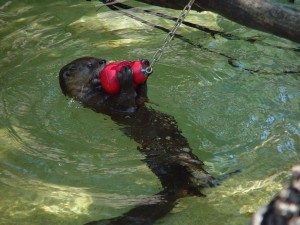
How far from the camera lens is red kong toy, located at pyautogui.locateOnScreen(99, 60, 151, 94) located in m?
4.06

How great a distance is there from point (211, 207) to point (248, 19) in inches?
48.8

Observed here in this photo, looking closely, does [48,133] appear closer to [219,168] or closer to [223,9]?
[219,168]

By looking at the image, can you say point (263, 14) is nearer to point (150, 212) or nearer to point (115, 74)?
point (115, 74)

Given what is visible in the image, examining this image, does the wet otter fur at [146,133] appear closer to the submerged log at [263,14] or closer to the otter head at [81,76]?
the otter head at [81,76]

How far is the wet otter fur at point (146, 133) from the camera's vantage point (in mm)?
3557

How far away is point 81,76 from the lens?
15.2 ft

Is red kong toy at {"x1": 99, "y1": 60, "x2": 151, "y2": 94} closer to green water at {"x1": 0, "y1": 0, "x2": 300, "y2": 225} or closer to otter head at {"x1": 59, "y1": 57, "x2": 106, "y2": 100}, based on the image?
otter head at {"x1": 59, "y1": 57, "x2": 106, "y2": 100}

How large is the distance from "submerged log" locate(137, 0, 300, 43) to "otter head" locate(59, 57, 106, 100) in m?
1.29

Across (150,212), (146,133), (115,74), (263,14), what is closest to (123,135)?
(146,133)

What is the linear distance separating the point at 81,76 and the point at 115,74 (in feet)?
1.97

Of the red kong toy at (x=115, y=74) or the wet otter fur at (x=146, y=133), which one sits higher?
the red kong toy at (x=115, y=74)

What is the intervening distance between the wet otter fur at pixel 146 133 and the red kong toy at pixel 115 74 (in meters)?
0.05

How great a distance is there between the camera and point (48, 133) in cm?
458

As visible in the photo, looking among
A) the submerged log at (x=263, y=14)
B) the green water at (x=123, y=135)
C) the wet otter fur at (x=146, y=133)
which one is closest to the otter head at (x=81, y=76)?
the wet otter fur at (x=146, y=133)
